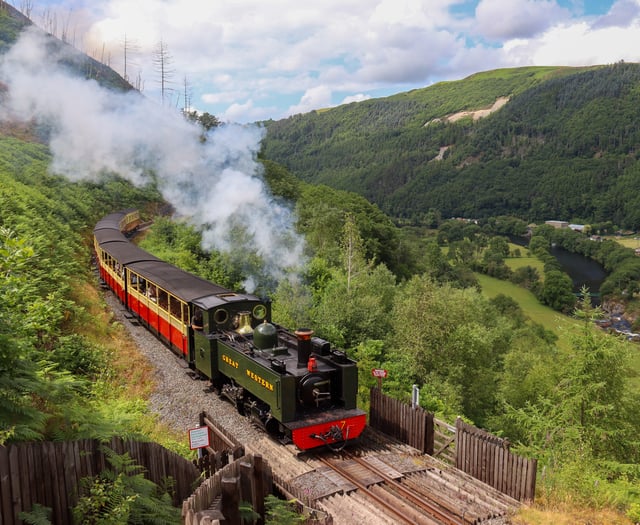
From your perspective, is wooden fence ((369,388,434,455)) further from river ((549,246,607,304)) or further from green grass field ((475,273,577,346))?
river ((549,246,607,304))

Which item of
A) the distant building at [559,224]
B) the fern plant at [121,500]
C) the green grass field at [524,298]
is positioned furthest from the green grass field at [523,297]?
the fern plant at [121,500]

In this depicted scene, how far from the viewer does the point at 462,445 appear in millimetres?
12062

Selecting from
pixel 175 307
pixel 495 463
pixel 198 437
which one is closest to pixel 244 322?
pixel 175 307

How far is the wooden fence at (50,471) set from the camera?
5.49 meters

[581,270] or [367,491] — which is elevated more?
[367,491]

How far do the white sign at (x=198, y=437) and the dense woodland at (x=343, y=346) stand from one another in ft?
4.60

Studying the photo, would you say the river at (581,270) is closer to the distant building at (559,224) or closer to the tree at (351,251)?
the distant building at (559,224)

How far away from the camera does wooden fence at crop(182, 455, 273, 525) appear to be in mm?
6124

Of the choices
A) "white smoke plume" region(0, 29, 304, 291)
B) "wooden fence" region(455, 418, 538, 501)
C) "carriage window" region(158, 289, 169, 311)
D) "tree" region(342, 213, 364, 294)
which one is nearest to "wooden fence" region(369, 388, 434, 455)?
"wooden fence" region(455, 418, 538, 501)

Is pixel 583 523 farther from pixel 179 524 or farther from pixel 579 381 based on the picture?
pixel 579 381

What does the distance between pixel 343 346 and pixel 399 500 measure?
14.6m

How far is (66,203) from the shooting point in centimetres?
3716

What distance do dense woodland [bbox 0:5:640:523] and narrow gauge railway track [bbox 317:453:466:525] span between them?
229 centimetres

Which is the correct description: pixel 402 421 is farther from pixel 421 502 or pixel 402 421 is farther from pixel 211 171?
pixel 211 171
